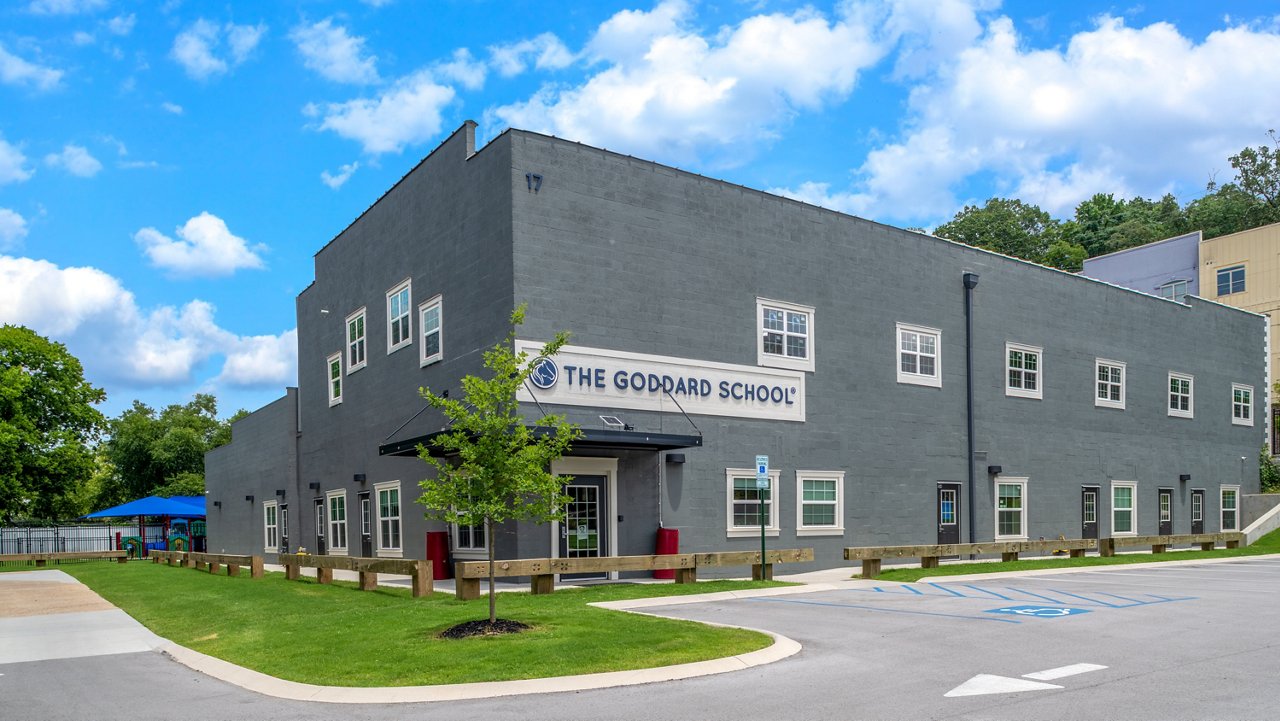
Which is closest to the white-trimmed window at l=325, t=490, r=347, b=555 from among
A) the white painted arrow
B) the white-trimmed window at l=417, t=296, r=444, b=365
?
the white-trimmed window at l=417, t=296, r=444, b=365

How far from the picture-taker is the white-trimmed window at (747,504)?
23016mm

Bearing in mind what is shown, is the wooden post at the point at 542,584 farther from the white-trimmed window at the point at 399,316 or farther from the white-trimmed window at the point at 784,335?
the white-trimmed window at the point at 399,316

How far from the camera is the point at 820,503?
25.0 m

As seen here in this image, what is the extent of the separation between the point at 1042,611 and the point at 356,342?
1993 centimetres

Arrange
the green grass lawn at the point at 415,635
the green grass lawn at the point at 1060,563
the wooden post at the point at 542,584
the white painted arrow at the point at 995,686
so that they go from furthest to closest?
the green grass lawn at the point at 1060,563, the wooden post at the point at 542,584, the green grass lawn at the point at 415,635, the white painted arrow at the point at 995,686

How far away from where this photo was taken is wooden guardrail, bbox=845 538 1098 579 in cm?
2180

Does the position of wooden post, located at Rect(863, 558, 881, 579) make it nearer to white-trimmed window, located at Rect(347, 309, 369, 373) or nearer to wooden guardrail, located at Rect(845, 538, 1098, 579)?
wooden guardrail, located at Rect(845, 538, 1098, 579)

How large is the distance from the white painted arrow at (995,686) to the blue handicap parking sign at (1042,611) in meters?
5.17

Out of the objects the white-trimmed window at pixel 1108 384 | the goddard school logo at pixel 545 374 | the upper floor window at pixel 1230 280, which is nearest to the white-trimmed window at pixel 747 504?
the goddard school logo at pixel 545 374

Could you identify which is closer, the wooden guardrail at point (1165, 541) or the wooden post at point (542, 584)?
the wooden post at point (542, 584)

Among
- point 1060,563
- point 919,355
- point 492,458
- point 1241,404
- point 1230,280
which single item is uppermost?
point 1230,280

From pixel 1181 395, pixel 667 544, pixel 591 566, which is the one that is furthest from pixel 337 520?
A: pixel 1181 395

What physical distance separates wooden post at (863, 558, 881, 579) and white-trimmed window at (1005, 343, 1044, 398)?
9.61 meters

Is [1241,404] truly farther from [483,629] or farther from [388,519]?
[483,629]
